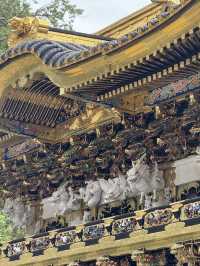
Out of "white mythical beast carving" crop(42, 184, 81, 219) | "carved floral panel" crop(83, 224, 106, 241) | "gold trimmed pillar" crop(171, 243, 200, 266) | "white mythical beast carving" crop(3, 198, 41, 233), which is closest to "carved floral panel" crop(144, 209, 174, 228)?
"gold trimmed pillar" crop(171, 243, 200, 266)

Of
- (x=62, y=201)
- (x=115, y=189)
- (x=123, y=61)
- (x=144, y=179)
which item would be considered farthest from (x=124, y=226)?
(x=62, y=201)

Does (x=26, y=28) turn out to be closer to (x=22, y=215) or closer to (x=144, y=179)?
(x=144, y=179)

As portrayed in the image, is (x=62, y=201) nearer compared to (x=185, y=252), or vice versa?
(x=185, y=252)

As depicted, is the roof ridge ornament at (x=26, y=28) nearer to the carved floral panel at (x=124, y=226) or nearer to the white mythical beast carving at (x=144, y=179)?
the white mythical beast carving at (x=144, y=179)

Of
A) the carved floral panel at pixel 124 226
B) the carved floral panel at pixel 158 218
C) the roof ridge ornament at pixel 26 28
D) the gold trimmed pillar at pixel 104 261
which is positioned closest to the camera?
the carved floral panel at pixel 158 218

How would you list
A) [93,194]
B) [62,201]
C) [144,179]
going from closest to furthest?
[144,179] → [93,194] → [62,201]

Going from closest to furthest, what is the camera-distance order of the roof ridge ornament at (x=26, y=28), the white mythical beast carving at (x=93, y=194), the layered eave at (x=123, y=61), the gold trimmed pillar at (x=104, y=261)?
the layered eave at (x=123, y=61), the gold trimmed pillar at (x=104, y=261), the white mythical beast carving at (x=93, y=194), the roof ridge ornament at (x=26, y=28)

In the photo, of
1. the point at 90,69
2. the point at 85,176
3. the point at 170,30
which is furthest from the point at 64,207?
the point at 170,30

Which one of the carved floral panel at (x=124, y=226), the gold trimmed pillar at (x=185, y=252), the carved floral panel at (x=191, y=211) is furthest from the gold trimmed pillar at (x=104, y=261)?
the carved floral panel at (x=191, y=211)

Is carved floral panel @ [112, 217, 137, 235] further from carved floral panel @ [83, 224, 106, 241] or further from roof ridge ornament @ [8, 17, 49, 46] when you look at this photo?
roof ridge ornament @ [8, 17, 49, 46]
